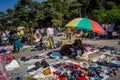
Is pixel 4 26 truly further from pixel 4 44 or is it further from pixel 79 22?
pixel 79 22

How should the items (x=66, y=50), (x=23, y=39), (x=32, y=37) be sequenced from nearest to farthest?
(x=66, y=50)
(x=32, y=37)
(x=23, y=39)

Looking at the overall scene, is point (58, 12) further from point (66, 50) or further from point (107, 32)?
point (66, 50)

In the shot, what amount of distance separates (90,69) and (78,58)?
235 cm

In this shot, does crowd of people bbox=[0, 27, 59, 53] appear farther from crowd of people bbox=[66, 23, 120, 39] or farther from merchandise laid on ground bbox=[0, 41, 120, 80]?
merchandise laid on ground bbox=[0, 41, 120, 80]

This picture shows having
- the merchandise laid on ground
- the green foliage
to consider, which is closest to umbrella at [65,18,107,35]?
the merchandise laid on ground

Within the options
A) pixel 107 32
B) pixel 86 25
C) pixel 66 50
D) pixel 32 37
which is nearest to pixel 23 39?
pixel 32 37

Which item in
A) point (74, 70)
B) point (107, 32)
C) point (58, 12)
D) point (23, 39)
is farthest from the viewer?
point (58, 12)

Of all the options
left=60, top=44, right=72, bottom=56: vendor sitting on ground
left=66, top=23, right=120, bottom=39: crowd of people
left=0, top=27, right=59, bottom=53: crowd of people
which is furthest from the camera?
left=66, top=23, right=120, bottom=39: crowd of people

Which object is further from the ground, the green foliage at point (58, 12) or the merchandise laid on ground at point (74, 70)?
the green foliage at point (58, 12)

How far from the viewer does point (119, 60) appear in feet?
34.0

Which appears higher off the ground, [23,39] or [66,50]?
[66,50]

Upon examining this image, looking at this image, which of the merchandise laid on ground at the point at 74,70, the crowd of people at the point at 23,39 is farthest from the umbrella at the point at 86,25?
the crowd of people at the point at 23,39

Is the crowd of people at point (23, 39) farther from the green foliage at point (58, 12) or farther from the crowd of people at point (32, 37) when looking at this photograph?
the green foliage at point (58, 12)

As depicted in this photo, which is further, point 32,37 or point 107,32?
point 32,37
